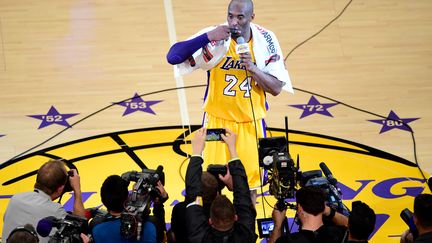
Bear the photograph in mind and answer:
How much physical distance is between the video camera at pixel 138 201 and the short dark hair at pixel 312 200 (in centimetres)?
135

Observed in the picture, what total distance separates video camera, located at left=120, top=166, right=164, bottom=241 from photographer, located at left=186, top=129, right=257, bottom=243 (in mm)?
399

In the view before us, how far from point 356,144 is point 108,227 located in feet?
16.5

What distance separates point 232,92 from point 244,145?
596mm

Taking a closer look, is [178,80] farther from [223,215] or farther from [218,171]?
[223,215]

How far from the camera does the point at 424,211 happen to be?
6055 mm

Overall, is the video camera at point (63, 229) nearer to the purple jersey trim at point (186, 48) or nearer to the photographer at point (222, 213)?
the photographer at point (222, 213)

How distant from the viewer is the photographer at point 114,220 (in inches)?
244

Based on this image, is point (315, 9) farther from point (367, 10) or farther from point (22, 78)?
point (22, 78)

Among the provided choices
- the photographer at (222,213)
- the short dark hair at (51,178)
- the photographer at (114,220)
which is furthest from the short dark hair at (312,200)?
the short dark hair at (51,178)

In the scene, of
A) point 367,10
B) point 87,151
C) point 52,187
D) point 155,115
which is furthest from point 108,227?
point 367,10

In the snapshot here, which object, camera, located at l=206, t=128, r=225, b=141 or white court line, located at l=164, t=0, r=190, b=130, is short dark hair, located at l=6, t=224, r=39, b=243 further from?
white court line, located at l=164, t=0, r=190, b=130

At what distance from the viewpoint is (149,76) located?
11.8 metres

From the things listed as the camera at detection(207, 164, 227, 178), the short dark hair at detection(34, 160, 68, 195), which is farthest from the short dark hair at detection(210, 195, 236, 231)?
the short dark hair at detection(34, 160, 68, 195)

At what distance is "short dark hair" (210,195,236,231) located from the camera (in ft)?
19.4
